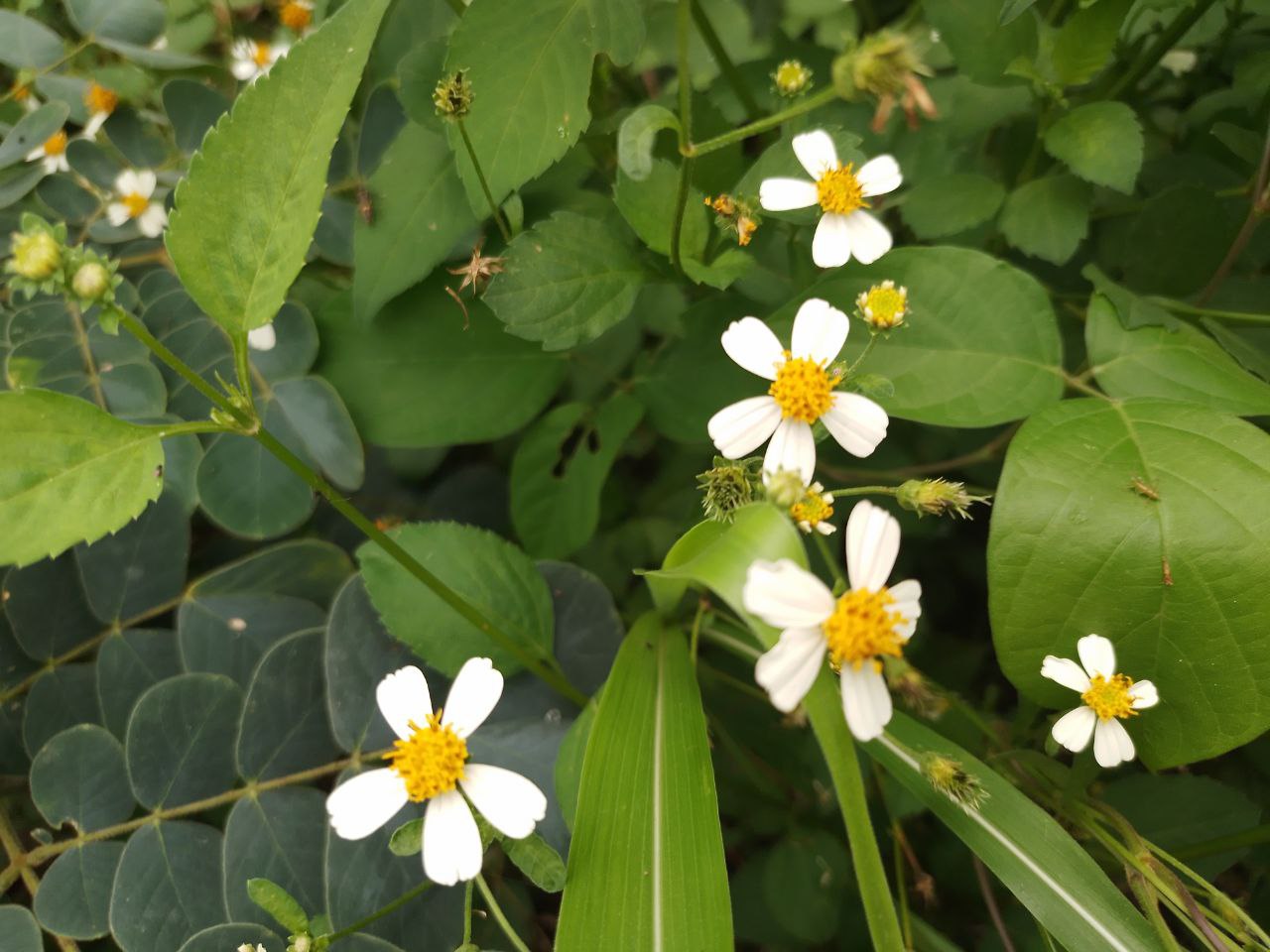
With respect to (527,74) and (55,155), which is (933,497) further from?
Result: (55,155)

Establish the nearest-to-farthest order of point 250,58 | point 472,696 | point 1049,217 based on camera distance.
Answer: point 472,696, point 1049,217, point 250,58

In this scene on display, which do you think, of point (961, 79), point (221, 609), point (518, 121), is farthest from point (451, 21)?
point (221, 609)

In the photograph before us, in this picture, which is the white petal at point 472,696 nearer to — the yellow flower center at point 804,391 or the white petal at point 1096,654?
the yellow flower center at point 804,391

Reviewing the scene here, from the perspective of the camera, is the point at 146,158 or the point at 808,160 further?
the point at 146,158

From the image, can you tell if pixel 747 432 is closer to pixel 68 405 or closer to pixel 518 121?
pixel 518 121

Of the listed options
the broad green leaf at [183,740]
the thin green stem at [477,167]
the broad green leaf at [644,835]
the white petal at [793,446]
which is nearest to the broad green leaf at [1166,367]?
the white petal at [793,446]

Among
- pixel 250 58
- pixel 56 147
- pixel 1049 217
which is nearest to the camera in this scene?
pixel 1049 217

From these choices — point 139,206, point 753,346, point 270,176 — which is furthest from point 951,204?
point 139,206

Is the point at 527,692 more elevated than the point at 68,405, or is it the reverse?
the point at 68,405
